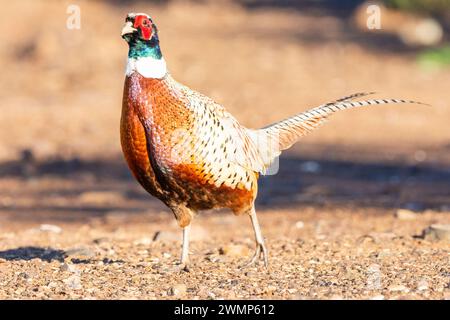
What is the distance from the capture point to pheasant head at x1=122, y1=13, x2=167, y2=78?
668 cm

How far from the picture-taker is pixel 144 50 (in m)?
6.77

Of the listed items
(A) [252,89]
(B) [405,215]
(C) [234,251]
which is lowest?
(B) [405,215]

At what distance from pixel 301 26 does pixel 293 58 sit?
4426mm

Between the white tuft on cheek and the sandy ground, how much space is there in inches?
54.5

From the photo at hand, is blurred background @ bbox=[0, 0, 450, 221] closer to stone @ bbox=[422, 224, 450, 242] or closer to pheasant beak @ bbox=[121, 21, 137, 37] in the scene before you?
stone @ bbox=[422, 224, 450, 242]

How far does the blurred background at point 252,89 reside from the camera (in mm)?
12961

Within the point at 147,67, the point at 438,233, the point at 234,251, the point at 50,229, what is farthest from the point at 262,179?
the point at 147,67

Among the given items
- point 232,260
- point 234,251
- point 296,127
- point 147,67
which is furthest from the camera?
point 234,251

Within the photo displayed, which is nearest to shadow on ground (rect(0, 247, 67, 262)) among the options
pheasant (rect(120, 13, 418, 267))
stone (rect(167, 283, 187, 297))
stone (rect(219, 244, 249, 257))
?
stone (rect(219, 244, 249, 257))

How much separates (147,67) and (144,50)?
4.5 inches

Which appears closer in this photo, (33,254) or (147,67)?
(147,67)

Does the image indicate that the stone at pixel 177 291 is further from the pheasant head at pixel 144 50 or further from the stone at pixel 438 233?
the stone at pixel 438 233

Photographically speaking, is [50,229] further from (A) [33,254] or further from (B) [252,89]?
(B) [252,89]

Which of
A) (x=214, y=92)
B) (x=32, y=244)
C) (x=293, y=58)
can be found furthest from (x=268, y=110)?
(x=32, y=244)
